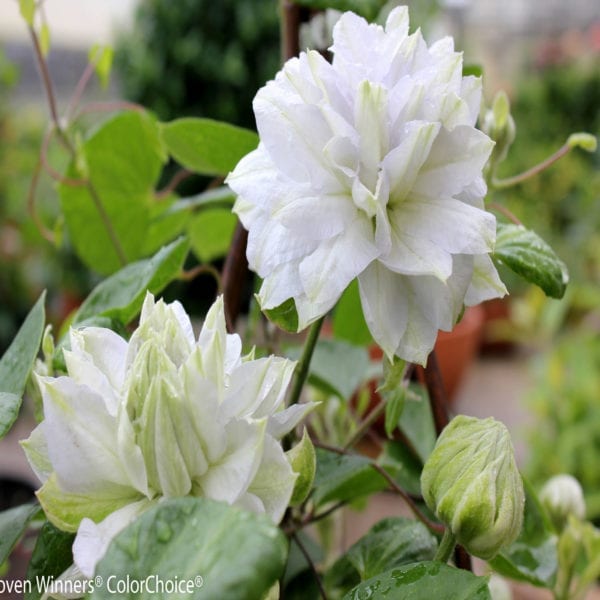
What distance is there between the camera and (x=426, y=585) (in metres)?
0.19

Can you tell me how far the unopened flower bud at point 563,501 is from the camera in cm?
34

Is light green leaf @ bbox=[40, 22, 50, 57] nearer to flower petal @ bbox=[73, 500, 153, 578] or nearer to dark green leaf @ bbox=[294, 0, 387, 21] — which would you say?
dark green leaf @ bbox=[294, 0, 387, 21]

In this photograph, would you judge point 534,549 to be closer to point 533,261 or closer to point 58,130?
point 533,261

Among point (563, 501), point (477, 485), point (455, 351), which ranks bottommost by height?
point (455, 351)

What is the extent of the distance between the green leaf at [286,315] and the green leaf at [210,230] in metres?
0.21

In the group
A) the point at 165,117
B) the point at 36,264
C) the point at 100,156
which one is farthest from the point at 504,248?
the point at 36,264

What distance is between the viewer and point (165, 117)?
1165 mm

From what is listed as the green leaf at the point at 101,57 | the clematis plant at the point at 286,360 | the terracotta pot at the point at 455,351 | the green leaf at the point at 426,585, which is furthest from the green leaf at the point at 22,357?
the terracotta pot at the point at 455,351

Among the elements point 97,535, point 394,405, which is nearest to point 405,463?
point 394,405

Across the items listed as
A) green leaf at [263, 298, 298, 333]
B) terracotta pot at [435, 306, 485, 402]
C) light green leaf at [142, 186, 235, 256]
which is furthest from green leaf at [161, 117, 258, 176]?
terracotta pot at [435, 306, 485, 402]

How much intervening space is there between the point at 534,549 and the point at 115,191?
0.30 m

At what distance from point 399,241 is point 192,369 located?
64 millimetres

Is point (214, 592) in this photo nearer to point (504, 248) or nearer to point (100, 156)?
point (504, 248)

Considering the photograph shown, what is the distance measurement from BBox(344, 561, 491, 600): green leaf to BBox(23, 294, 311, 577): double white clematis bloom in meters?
0.05
